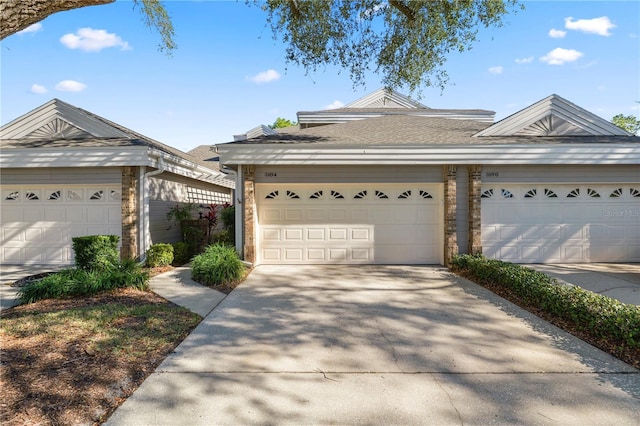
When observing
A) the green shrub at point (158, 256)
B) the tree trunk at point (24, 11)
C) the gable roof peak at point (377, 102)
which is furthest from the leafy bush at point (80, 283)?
the gable roof peak at point (377, 102)

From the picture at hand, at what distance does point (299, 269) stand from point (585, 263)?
752 cm

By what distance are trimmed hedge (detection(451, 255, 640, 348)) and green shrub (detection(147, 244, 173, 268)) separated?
755 cm

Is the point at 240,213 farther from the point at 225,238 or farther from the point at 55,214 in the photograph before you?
the point at 55,214

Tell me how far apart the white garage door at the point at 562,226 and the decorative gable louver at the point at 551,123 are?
1.52 metres

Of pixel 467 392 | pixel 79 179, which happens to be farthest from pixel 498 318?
pixel 79 179

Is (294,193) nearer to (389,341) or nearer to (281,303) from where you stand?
(281,303)

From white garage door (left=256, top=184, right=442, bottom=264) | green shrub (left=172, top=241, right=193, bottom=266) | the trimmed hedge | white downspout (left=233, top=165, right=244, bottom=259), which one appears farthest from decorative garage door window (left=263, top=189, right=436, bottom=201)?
green shrub (left=172, top=241, right=193, bottom=266)

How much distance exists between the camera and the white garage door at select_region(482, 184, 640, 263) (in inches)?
358

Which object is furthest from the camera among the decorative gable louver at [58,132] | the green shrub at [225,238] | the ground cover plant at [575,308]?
the green shrub at [225,238]

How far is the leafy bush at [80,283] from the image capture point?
586cm

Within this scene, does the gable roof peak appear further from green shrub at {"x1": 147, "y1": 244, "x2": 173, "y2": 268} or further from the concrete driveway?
the concrete driveway

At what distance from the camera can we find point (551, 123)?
950 centimetres

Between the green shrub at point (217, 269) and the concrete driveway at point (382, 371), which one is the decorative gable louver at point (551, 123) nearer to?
the concrete driveway at point (382, 371)

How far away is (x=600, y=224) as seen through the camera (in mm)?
9109
